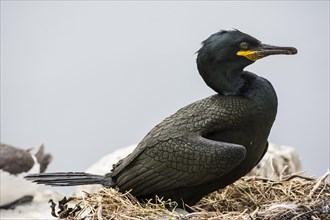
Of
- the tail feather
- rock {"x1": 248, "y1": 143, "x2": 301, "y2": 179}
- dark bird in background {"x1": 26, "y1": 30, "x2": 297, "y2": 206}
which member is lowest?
rock {"x1": 248, "y1": 143, "x2": 301, "y2": 179}

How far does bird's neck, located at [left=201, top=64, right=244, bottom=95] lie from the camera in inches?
113

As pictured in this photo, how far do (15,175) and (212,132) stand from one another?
2.10 metres

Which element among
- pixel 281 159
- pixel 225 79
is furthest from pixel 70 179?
pixel 281 159

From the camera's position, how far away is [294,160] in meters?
4.73

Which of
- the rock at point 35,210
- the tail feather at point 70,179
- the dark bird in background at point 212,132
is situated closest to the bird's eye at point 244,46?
the dark bird in background at point 212,132

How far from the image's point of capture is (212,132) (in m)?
2.83

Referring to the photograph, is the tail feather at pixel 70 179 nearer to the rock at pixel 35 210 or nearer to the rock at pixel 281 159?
the rock at pixel 35 210

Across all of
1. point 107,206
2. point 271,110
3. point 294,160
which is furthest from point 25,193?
point 271,110

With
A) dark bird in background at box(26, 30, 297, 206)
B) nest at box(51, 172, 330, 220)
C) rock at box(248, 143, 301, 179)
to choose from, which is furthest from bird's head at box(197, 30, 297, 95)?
rock at box(248, 143, 301, 179)

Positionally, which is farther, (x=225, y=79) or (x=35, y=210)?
(x=35, y=210)

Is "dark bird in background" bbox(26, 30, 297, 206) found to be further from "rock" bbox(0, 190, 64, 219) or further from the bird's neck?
Answer: "rock" bbox(0, 190, 64, 219)

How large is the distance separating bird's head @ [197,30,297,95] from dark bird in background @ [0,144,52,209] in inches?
81.2

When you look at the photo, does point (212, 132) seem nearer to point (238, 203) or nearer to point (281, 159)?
point (238, 203)

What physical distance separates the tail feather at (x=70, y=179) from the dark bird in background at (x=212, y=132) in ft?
0.40
